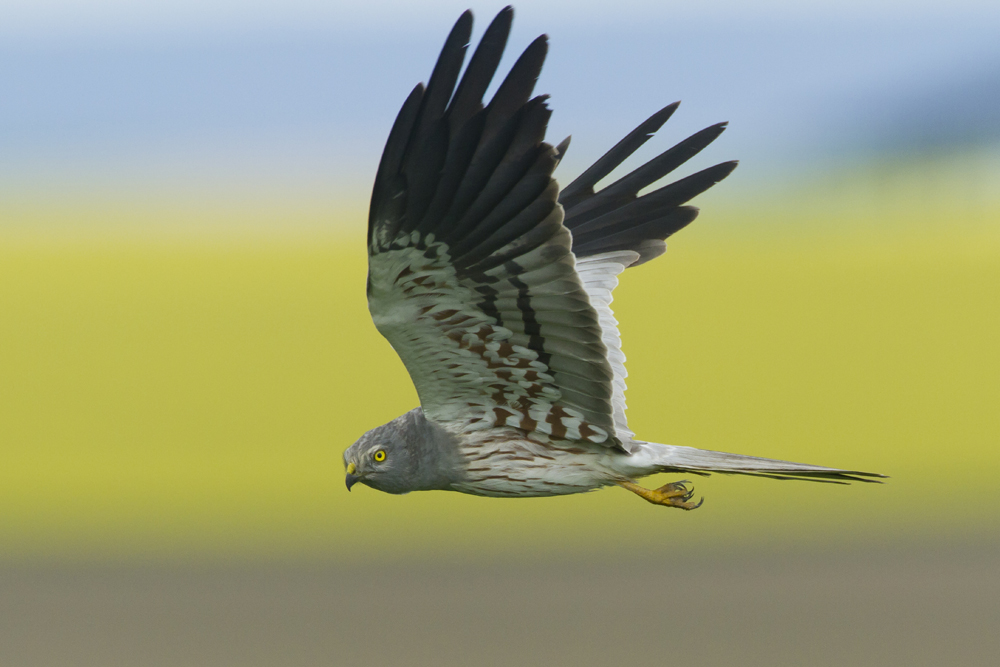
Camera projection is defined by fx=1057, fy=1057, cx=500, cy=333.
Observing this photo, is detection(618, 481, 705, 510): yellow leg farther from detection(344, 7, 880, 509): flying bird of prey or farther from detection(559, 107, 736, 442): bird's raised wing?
detection(559, 107, 736, 442): bird's raised wing

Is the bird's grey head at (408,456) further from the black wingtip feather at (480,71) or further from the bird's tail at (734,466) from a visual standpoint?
the black wingtip feather at (480,71)

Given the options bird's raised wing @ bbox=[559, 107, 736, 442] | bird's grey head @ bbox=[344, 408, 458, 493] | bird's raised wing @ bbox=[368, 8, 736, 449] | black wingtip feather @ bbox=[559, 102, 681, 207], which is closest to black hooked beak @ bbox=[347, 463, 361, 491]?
bird's grey head @ bbox=[344, 408, 458, 493]

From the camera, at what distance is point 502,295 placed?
5492mm

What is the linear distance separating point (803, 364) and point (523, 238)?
20.9 metres

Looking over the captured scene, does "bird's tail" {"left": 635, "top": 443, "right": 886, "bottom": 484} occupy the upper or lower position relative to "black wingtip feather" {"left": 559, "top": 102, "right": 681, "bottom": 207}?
lower

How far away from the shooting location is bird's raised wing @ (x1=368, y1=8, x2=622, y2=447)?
16.1 ft

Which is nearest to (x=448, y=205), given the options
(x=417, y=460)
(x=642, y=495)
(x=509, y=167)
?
(x=509, y=167)

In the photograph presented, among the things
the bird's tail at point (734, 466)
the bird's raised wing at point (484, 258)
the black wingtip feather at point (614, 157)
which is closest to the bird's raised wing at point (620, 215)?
the black wingtip feather at point (614, 157)

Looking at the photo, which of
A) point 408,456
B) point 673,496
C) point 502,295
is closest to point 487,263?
point 502,295

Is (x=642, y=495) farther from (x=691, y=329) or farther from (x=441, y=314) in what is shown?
(x=691, y=329)

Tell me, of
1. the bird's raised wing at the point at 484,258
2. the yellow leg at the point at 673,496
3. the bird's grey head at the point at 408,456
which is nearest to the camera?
the bird's raised wing at the point at 484,258

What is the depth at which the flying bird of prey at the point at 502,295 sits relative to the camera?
16.3 feet

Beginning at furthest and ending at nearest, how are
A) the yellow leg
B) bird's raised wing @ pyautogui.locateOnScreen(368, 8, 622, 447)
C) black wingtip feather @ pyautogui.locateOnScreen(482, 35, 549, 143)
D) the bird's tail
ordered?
the yellow leg → the bird's tail → bird's raised wing @ pyautogui.locateOnScreen(368, 8, 622, 447) → black wingtip feather @ pyautogui.locateOnScreen(482, 35, 549, 143)

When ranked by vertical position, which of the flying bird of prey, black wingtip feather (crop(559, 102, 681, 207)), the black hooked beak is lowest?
the black hooked beak
